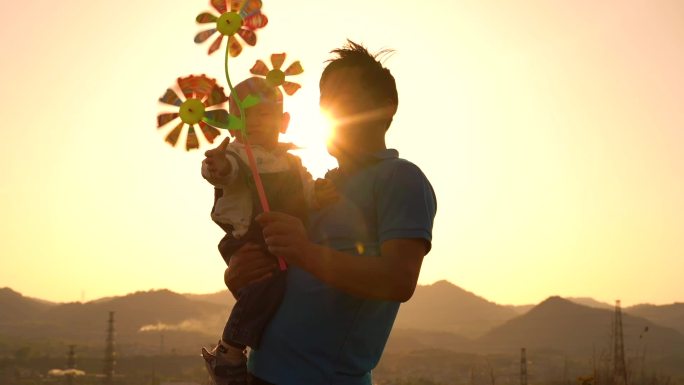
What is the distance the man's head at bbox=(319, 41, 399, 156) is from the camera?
2.86 m

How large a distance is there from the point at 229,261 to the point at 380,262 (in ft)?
2.81

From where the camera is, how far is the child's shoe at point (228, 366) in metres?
2.97

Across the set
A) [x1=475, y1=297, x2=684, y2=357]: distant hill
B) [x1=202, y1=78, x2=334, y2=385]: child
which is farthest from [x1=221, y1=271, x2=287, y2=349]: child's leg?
[x1=475, y1=297, x2=684, y2=357]: distant hill

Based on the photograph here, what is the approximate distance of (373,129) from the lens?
9.45 feet

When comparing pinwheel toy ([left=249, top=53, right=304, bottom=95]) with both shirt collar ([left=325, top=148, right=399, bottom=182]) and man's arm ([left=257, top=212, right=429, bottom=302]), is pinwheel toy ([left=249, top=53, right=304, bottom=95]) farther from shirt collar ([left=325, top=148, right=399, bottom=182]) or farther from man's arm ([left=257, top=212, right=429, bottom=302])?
man's arm ([left=257, top=212, right=429, bottom=302])

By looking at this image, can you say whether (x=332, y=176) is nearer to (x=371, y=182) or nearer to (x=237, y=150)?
(x=371, y=182)


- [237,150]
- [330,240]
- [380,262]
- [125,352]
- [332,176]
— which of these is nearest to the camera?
[380,262]

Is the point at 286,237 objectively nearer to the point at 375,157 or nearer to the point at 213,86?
the point at 375,157

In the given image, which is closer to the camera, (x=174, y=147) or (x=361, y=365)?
(x=361, y=365)

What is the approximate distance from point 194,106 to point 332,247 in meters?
0.78

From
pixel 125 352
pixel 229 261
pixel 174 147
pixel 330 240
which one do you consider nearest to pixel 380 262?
pixel 330 240

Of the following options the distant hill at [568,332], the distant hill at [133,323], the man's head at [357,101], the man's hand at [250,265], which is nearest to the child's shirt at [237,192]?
the man's hand at [250,265]

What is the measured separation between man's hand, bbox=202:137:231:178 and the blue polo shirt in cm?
50

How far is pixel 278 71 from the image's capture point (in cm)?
330
